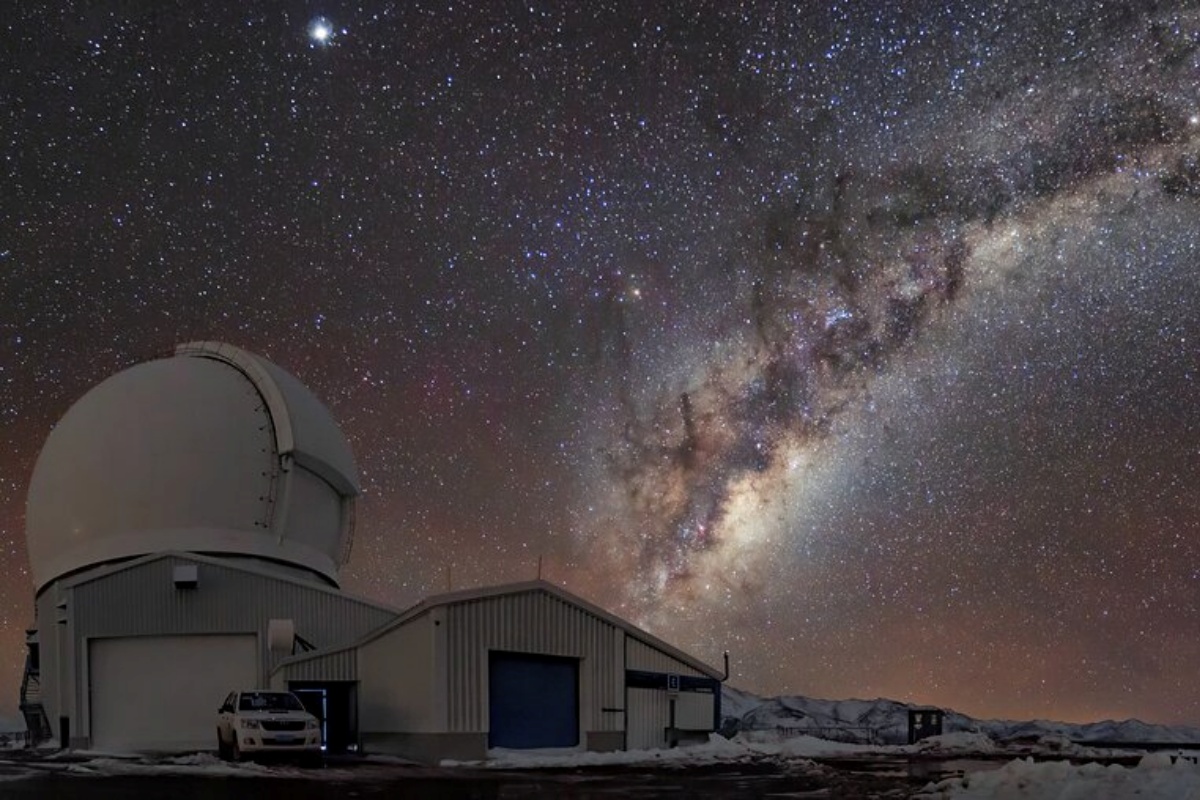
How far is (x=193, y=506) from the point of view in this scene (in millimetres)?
34438

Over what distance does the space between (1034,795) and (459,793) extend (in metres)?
7.97

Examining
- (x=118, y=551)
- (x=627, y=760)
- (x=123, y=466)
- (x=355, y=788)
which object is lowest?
(x=627, y=760)

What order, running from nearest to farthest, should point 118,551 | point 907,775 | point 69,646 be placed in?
1. point 907,775
2. point 69,646
3. point 118,551

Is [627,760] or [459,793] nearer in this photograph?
[459,793]

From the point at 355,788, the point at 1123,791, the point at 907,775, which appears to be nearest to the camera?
the point at 1123,791

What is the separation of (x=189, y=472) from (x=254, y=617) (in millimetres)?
5326

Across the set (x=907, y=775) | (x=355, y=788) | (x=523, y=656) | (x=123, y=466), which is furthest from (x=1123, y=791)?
(x=123, y=466)

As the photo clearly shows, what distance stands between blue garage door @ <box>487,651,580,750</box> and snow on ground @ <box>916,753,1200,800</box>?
13.2 meters

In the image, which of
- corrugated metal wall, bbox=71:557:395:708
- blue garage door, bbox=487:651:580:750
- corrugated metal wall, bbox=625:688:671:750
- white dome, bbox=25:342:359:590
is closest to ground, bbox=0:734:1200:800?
blue garage door, bbox=487:651:580:750

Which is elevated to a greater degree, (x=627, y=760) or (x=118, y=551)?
(x=118, y=551)

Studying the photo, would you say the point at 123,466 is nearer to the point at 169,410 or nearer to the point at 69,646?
the point at 169,410

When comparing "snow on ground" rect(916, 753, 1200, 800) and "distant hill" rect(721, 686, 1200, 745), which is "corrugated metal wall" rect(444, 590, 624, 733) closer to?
"snow on ground" rect(916, 753, 1200, 800)

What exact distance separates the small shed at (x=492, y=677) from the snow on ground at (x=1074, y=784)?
12.7 m

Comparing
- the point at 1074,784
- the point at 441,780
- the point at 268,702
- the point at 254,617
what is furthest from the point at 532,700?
the point at 1074,784
